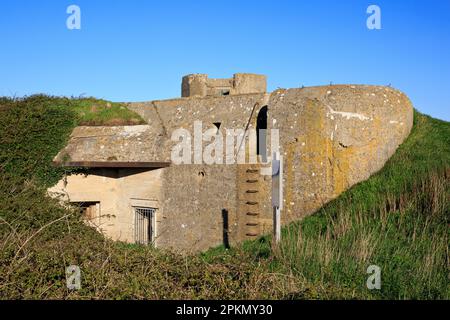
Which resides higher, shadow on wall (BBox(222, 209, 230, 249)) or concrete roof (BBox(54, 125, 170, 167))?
concrete roof (BBox(54, 125, 170, 167))

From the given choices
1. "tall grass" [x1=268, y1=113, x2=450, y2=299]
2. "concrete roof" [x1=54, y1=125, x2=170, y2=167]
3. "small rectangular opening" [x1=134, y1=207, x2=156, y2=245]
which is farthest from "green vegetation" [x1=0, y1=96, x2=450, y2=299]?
"small rectangular opening" [x1=134, y1=207, x2=156, y2=245]

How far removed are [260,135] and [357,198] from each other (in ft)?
9.00

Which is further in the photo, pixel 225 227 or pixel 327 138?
pixel 225 227

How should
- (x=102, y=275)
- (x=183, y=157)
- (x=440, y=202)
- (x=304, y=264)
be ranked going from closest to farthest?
1. (x=102, y=275)
2. (x=304, y=264)
3. (x=440, y=202)
4. (x=183, y=157)

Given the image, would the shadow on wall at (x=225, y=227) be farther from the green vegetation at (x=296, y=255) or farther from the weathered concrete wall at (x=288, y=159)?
the green vegetation at (x=296, y=255)

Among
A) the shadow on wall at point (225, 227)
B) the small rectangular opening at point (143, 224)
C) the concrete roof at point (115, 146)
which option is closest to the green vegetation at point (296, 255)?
the shadow on wall at point (225, 227)

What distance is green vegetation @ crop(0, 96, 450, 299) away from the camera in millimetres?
7594

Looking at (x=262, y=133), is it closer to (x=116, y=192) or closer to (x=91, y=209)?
(x=116, y=192)

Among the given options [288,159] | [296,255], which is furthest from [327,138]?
[296,255]

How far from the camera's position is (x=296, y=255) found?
911cm

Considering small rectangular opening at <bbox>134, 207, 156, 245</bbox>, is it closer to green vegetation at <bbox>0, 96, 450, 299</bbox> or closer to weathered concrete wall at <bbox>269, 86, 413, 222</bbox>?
green vegetation at <bbox>0, 96, 450, 299</bbox>
